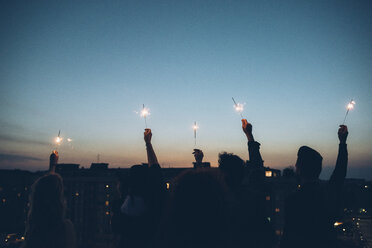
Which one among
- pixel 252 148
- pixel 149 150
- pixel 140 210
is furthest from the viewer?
pixel 149 150

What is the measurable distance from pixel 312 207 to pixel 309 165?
45 cm

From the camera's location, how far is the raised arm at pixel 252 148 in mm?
3044

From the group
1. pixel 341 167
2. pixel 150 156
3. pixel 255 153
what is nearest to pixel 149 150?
pixel 150 156

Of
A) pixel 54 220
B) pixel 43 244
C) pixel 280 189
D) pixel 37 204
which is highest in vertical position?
pixel 37 204

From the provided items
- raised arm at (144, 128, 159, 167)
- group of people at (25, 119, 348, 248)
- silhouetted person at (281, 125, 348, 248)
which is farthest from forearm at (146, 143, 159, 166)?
silhouetted person at (281, 125, 348, 248)

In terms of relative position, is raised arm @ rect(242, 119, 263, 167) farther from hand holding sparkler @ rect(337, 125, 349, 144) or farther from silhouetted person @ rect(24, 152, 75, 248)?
silhouetted person @ rect(24, 152, 75, 248)

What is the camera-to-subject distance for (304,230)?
252cm

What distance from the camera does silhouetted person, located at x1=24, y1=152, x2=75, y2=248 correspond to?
3.00 meters

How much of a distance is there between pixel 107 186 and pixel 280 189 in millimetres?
44442

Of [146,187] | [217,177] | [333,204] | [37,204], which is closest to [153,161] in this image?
[146,187]

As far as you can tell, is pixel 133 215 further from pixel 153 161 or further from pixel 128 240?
pixel 153 161

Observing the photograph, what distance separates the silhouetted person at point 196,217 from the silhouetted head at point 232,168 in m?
0.96

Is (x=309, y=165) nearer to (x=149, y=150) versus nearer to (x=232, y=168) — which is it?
(x=232, y=168)

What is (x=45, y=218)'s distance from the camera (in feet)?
9.96
